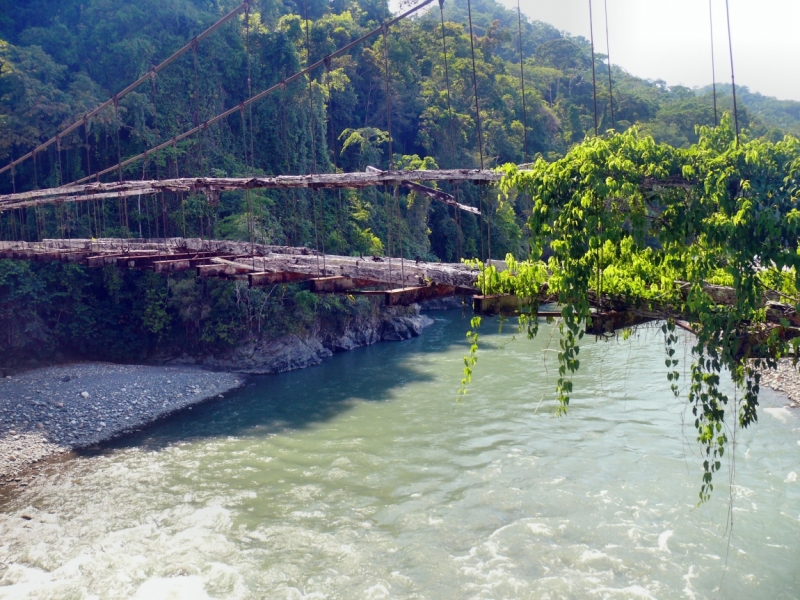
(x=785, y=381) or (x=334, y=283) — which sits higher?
(x=334, y=283)

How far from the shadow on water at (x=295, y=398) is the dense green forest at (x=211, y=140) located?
75.3 inches

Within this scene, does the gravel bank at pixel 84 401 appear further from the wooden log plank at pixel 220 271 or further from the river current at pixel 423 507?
the wooden log plank at pixel 220 271

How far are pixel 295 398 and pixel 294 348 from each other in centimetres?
324

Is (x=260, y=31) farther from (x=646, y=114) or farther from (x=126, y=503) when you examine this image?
(x=646, y=114)

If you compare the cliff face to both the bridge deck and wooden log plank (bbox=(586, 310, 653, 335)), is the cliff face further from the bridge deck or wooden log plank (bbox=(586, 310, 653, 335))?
wooden log plank (bbox=(586, 310, 653, 335))

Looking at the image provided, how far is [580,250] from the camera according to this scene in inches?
146

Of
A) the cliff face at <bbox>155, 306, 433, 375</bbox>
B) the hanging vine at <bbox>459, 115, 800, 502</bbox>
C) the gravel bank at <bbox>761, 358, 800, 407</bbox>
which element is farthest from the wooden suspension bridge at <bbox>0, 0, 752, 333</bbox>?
the gravel bank at <bbox>761, 358, 800, 407</bbox>

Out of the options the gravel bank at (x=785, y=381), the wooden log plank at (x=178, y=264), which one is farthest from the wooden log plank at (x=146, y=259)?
the gravel bank at (x=785, y=381)

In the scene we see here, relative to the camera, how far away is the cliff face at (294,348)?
15.9 metres

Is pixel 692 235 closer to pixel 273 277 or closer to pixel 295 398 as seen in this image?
pixel 273 277

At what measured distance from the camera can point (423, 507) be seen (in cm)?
796

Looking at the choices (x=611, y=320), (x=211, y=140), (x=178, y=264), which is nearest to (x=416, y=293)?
(x=611, y=320)

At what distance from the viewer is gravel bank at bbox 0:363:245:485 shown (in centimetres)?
1102

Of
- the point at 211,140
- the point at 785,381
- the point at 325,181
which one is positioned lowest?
the point at 785,381
